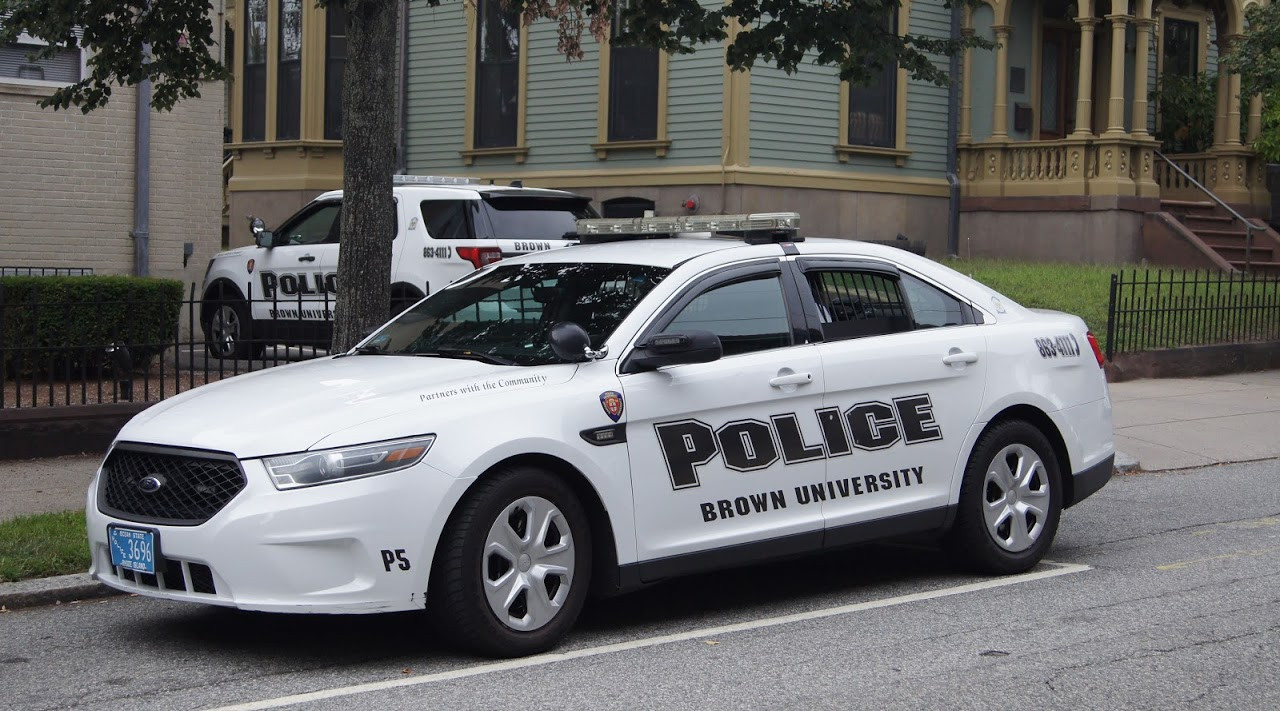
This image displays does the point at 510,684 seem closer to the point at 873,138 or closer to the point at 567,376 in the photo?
the point at 567,376

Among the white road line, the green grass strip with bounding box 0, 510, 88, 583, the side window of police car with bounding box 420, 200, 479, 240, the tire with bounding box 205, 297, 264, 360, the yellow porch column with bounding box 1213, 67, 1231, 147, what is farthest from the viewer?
the yellow porch column with bounding box 1213, 67, 1231, 147

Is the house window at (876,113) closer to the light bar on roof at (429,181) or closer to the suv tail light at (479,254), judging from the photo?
the light bar on roof at (429,181)

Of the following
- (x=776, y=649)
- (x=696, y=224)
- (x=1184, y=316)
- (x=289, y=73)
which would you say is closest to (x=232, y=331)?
(x=696, y=224)

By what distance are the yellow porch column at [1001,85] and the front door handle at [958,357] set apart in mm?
16847

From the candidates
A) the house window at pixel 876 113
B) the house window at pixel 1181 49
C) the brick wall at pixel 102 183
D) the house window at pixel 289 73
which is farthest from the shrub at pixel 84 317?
the house window at pixel 1181 49

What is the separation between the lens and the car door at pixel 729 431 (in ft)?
20.4

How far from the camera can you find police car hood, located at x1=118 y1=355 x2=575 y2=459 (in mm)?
5578

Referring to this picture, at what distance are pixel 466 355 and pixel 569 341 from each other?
635 mm

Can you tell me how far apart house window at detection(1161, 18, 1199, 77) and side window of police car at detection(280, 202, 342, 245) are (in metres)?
17.2

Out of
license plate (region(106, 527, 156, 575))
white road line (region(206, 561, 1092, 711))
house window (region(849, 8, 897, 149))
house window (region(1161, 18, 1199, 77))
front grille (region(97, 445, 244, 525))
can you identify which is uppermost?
house window (region(1161, 18, 1199, 77))

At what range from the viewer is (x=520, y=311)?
6809 mm

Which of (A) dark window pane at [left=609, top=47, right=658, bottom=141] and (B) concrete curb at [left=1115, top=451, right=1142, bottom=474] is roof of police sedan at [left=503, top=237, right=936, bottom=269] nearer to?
(B) concrete curb at [left=1115, top=451, right=1142, bottom=474]

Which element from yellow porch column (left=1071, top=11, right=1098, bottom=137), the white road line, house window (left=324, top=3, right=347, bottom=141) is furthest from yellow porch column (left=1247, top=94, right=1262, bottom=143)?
the white road line

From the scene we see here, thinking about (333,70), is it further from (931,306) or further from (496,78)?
(931,306)
